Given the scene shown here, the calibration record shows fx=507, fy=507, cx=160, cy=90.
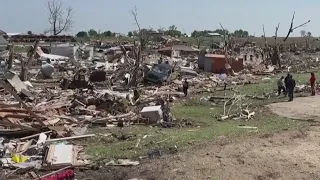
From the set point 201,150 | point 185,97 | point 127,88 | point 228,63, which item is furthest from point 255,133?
point 228,63

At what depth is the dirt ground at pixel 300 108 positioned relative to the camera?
55.4 ft

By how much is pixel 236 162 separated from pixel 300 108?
8.84m

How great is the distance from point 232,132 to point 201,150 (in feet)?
8.08

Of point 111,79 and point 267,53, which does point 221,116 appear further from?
point 267,53

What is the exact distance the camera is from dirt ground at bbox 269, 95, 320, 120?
55.4 feet

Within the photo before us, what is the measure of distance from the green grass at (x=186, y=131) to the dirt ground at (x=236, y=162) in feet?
2.16

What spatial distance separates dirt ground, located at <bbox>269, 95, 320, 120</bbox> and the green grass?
0.54 meters

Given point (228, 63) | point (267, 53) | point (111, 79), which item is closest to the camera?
point (111, 79)

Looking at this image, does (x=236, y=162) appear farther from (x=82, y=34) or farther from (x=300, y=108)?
(x=82, y=34)

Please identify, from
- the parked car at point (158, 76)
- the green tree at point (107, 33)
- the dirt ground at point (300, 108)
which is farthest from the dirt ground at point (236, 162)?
the green tree at point (107, 33)

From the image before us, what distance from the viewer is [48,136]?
1280cm

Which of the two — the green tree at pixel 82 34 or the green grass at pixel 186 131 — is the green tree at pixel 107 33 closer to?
the green tree at pixel 82 34

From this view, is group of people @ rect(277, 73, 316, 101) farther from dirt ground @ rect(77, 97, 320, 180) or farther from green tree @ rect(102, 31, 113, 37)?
green tree @ rect(102, 31, 113, 37)

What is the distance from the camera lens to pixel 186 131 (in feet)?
46.2
